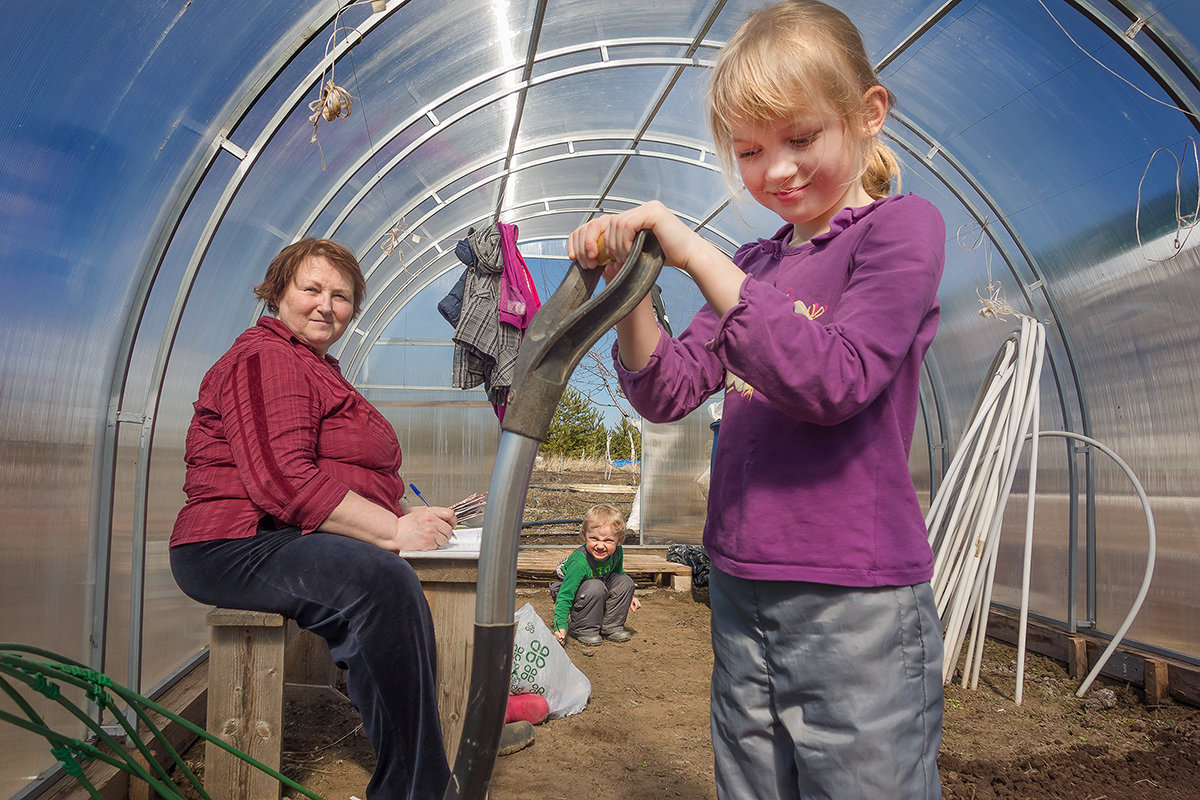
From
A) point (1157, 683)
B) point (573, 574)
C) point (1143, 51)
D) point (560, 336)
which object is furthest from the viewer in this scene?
point (573, 574)

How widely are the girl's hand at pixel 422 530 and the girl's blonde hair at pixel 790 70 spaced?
167cm

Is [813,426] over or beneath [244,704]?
over

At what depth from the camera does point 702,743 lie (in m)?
3.27

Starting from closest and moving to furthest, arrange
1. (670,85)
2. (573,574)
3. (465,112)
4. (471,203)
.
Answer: (573,574)
(465,112)
(670,85)
(471,203)

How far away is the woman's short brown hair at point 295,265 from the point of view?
2736 millimetres

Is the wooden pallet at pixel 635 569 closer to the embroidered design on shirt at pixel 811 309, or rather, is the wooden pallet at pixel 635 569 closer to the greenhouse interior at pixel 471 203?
the greenhouse interior at pixel 471 203

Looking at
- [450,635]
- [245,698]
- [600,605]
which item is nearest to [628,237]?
[450,635]

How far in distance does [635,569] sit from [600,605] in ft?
5.49

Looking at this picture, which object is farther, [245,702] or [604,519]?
[604,519]

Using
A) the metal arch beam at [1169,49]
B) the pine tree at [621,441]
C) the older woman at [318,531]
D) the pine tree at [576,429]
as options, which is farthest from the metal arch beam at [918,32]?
the pine tree at [621,441]

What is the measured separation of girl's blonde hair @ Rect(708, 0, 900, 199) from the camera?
3.23 ft

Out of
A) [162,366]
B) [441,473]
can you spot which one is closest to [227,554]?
[162,366]

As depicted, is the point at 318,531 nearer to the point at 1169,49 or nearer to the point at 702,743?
the point at 702,743

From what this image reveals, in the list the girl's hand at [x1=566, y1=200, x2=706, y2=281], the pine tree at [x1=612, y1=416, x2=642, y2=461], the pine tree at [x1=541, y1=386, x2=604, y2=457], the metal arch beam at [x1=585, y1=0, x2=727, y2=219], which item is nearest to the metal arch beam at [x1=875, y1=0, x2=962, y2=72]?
the metal arch beam at [x1=585, y1=0, x2=727, y2=219]
